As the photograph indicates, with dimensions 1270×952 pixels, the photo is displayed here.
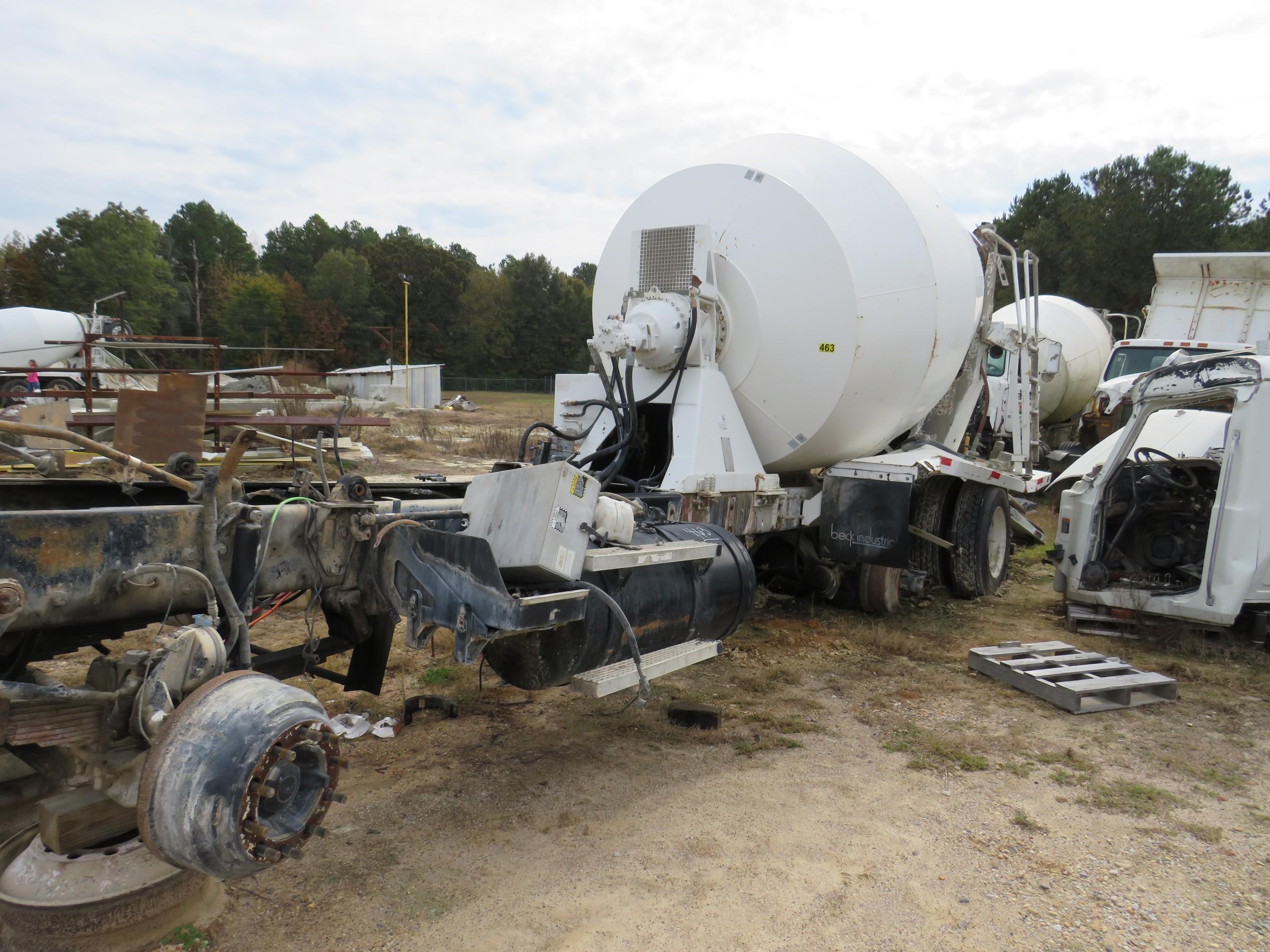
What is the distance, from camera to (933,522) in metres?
6.97

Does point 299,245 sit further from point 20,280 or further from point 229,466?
point 229,466

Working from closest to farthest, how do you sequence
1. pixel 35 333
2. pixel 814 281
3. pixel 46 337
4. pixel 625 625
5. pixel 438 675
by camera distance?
pixel 625 625, pixel 438 675, pixel 814 281, pixel 35 333, pixel 46 337

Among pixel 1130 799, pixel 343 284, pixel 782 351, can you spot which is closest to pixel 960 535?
pixel 782 351

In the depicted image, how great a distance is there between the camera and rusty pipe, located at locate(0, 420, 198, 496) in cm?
226

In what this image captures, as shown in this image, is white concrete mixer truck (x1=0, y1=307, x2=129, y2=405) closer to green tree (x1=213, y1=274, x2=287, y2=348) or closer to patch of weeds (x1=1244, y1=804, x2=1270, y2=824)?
green tree (x1=213, y1=274, x2=287, y2=348)

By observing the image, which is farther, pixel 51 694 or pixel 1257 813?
pixel 1257 813

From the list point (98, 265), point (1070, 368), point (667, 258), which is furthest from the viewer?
point (98, 265)

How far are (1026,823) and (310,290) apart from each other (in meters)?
51.3

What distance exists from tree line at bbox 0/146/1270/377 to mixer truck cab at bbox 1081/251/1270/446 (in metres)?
11.2

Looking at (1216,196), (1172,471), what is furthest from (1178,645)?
(1216,196)

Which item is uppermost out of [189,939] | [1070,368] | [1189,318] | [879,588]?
[1189,318]

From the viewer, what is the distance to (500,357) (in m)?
54.7

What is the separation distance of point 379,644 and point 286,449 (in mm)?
7404

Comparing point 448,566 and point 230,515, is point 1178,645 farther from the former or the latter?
point 230,515
